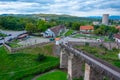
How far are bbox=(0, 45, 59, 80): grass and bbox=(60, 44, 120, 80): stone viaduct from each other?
314cm

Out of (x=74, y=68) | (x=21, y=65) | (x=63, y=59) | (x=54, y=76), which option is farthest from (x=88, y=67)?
(x=21, y=65)

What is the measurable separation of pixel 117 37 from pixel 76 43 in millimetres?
18523

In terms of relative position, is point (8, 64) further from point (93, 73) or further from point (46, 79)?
point (93, 73)

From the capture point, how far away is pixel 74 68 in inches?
1241

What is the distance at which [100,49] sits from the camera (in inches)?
1873

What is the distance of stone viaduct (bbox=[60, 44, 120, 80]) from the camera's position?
21.6 m

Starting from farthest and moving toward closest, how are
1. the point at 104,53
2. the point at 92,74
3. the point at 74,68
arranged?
the point at 104,53
the point at 74,68
the point at 92,74

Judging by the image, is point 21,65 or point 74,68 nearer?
point 74,68

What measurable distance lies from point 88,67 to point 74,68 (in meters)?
6.91

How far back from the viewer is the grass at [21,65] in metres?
33.8

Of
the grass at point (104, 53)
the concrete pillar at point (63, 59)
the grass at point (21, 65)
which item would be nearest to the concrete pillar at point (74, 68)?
the concrete pillar at point (63, 59)

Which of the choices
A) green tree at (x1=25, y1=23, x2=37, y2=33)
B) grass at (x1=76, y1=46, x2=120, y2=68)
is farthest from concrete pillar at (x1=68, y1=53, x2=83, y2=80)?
green tree at (x1=25, y1=23, x2=37, y2=33)

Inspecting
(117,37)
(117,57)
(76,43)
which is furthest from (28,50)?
(117,37)

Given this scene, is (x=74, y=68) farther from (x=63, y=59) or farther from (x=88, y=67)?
(x=88, y=67)
